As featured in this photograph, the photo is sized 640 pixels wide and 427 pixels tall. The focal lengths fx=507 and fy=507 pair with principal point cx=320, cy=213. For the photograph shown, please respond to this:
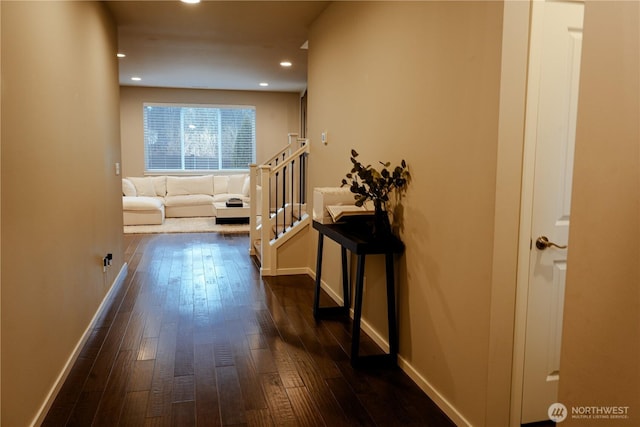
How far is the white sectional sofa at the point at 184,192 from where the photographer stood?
9391mm

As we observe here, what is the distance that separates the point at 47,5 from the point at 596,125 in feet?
8.64

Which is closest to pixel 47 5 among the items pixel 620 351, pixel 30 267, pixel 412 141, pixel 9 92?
pixel 9 92

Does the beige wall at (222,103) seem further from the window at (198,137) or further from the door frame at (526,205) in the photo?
the door frame at (526,205)

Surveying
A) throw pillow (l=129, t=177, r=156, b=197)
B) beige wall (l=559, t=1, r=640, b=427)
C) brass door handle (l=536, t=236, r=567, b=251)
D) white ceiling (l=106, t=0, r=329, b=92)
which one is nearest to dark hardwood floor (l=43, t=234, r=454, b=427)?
brass door handle (l=536, t=236, r=567, b=251)

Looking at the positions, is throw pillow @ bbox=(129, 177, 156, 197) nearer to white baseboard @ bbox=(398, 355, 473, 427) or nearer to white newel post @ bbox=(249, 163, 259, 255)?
white newel post @ bbox=(249, 163, 259, 255)

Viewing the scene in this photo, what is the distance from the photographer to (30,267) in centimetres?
222

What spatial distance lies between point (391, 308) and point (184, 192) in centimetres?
784

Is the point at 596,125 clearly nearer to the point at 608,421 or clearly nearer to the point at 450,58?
the point at 608,421

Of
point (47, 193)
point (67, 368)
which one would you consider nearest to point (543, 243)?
point (47, 193)

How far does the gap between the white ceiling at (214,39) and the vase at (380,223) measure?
2.19 m

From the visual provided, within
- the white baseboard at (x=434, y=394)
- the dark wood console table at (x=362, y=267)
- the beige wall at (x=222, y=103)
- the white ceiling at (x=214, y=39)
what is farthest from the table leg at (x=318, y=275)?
the beige wall at (x=222, y=103)

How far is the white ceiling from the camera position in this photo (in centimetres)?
452

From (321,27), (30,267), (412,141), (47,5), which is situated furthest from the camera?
(321,27)

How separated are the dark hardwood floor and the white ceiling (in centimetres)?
255
